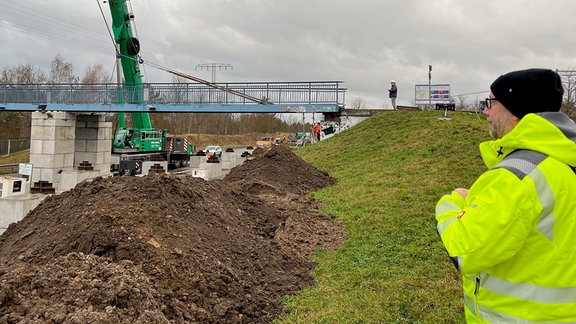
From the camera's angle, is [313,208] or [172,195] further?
[313,208]

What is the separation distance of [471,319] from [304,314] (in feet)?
9.35

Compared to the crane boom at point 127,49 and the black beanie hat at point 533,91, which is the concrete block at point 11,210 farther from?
the crane boom at point 127,49

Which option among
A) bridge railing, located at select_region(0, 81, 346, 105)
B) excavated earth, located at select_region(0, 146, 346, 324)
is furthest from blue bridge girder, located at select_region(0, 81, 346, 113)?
excavated earth, located at select_region(0, 146, 346, 324)

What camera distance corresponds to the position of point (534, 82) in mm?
1897

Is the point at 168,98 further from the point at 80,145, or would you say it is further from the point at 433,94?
the point at 433,94

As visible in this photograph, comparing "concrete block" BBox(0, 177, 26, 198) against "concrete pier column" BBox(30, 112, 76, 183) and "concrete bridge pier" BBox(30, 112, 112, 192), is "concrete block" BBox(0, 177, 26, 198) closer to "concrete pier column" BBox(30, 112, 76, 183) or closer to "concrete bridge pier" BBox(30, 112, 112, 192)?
"concrete bridge pier" BBox(30, 112, 112, 192)

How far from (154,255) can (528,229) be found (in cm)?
411

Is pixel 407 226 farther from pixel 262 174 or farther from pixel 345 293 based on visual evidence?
pixel 262 174

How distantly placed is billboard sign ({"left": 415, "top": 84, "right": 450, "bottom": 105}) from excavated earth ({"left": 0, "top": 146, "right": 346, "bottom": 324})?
17248 millimetres

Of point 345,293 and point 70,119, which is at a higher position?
point 70,119

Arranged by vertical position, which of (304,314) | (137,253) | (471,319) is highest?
(471,319)

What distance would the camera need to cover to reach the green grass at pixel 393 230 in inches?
181

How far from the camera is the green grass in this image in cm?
459

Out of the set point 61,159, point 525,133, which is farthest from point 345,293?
point 61,159
